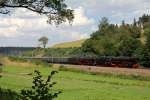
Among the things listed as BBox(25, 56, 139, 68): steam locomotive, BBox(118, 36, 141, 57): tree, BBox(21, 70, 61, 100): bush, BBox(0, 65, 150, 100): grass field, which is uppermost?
BBox(118, 36, 141, 57): tree

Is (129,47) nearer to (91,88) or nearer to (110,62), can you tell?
(110,62)

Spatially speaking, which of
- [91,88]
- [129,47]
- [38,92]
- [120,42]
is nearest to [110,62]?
[129,47]

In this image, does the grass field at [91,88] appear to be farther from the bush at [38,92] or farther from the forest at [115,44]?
the forest at [115,44]

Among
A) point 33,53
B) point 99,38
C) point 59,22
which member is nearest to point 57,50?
point 33,53

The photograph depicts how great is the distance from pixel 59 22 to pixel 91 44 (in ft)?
289

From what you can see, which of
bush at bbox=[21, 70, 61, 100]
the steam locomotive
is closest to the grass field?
bush at bbox=[21, 70, 61, 100]

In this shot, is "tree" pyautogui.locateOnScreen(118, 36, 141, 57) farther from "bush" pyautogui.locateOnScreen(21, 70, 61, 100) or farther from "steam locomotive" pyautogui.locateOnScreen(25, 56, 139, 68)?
"bush" pyautogui.locateOnScreen(21, 70, 61, 100)

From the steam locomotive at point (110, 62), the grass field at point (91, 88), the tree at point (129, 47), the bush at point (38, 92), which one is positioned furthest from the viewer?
the tree at point (129, 47)

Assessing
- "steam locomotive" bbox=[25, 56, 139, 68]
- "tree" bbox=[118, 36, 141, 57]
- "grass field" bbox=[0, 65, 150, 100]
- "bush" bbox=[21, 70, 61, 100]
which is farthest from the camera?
"tree" bbox=[118, 36, 141, 57]

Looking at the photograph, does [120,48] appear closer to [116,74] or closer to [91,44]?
[91,44]

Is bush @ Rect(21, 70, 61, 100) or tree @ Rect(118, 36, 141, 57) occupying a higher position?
tree @ Rect(118, 36, 141, 57)

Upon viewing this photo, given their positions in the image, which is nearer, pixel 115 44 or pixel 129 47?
pixel 129 47

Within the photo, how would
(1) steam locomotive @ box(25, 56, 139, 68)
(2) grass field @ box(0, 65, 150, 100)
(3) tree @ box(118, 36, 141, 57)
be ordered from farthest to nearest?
1. (3) tree @ box(118, 36, 141, 57)
2. (1) steam locomotive @ box(25, 56, 139, 68)
3. (2) grass field @ box(0, 65, 150, 100)

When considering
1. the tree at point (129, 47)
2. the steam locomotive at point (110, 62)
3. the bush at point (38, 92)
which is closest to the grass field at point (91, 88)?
the bush at point (38, 92)
